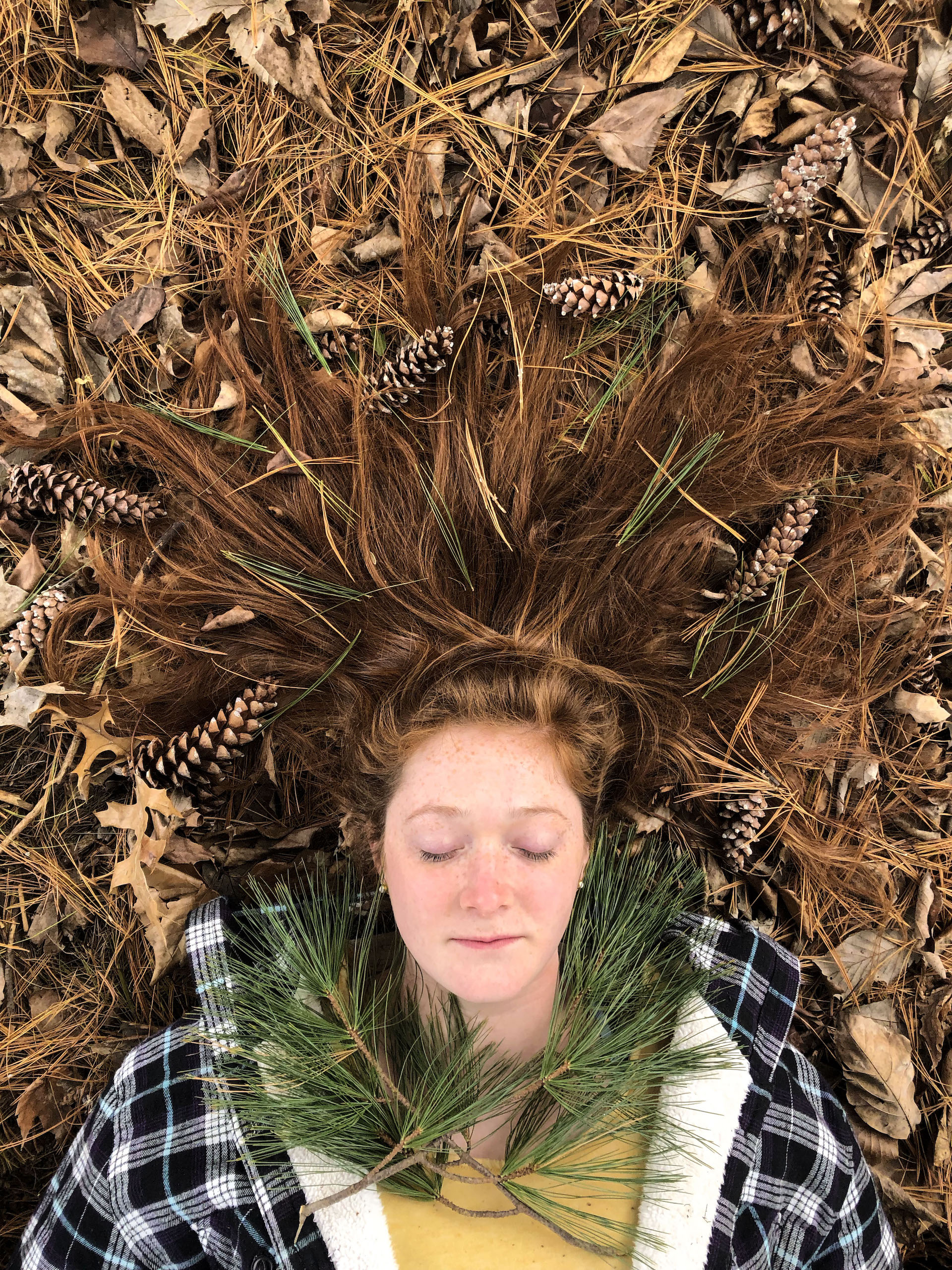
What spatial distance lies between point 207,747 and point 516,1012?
105 cm

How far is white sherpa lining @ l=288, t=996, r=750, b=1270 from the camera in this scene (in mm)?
2008

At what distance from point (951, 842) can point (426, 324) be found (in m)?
2.17

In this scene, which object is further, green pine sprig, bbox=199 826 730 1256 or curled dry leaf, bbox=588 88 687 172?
curled dry leaf, bbox=588 88 687 172

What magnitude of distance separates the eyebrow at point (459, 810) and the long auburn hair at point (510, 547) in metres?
0.19

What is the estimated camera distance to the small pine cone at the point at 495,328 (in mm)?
2449

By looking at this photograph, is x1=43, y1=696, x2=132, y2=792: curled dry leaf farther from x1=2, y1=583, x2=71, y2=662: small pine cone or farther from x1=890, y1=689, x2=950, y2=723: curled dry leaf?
x1=890, y1=689, x2=950, y2=723: curled dry leaf

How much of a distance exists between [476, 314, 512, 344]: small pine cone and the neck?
1.68 m

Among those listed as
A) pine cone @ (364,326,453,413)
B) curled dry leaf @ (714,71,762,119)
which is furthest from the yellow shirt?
curled dry leaf @ (714,71,762,119)

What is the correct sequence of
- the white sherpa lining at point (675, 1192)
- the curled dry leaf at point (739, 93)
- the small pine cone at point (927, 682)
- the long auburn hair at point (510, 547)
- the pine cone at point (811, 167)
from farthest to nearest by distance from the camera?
the small pine cone at point (927, 682)
the curled dry leaf at point (739, 93)
the pine cone at point (811, 167)
the long auburn hair at point (510, 547)
the white sherpa lining at point (675, 1192)

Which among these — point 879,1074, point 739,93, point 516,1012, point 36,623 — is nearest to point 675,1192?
point 516,1012

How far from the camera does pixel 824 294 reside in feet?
8.02

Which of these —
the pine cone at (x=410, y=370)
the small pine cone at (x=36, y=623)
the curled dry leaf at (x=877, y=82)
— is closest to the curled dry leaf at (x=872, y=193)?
the curled dry leaf at (x=877, y=82)

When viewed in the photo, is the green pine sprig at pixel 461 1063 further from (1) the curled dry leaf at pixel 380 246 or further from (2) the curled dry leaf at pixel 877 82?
(2) the curled dry leaf at pixel 877 82

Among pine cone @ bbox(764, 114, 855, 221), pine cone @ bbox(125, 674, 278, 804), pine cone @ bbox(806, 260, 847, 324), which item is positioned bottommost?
pine cone @ bbox(125, 674, 278, 804)
